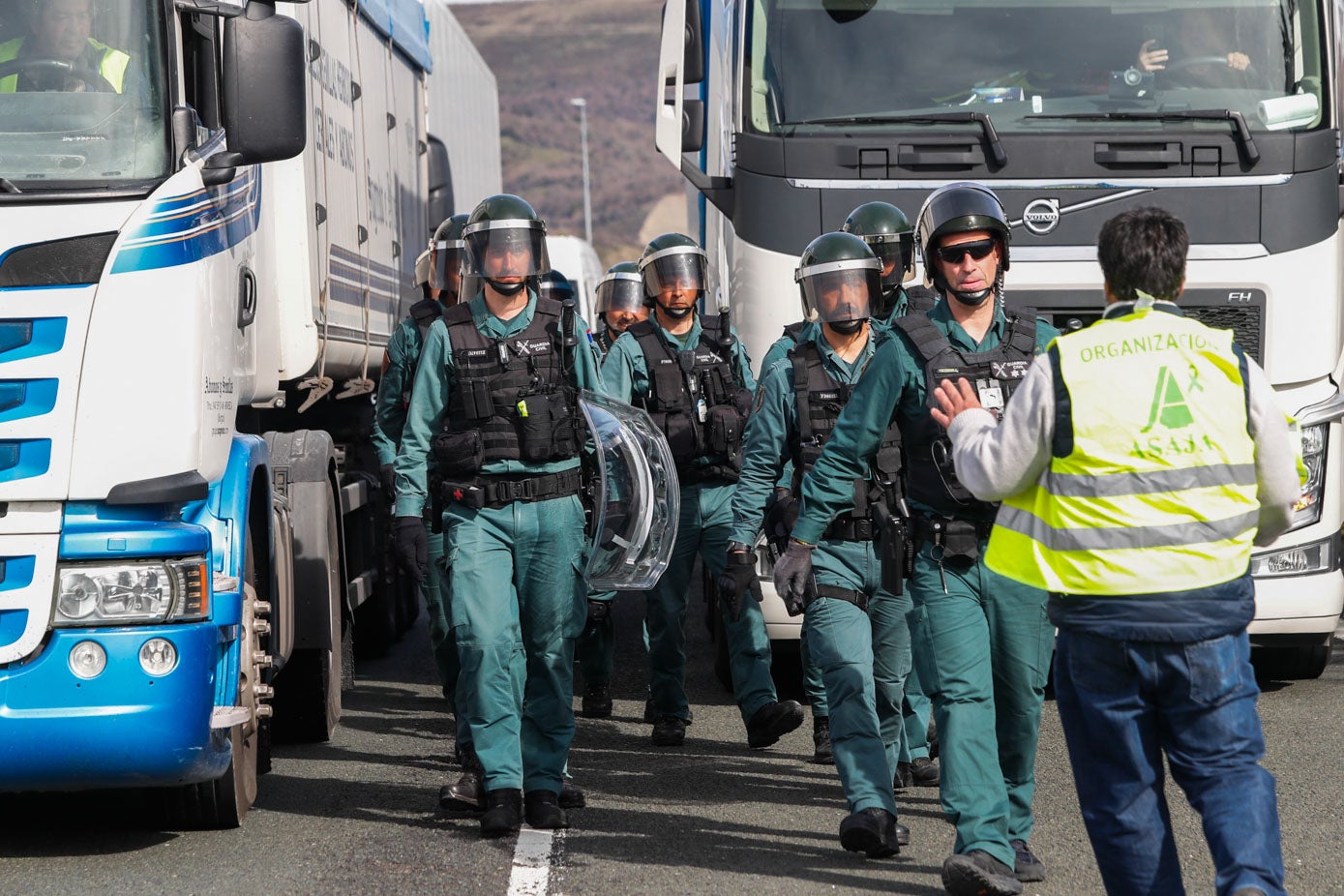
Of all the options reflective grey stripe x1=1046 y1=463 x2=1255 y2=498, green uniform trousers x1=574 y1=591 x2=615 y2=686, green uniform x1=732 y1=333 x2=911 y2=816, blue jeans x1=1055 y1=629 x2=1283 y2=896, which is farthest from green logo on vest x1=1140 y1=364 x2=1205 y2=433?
green uniform trousers x1=574 y1=591 x2=615 y2=686

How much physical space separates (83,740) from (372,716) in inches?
133

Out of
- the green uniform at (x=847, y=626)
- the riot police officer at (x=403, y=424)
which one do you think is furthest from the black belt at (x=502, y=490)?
the green uniform at (x=847, y=626)

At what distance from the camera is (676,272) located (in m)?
8.34

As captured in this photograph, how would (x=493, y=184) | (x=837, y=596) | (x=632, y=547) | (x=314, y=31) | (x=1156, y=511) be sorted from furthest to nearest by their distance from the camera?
1. (x=493, y=184)
2. (x=314, y=31)
3. (x=632, y=547)
4. (x=837, y=596)
5. (x=1156, y=511)

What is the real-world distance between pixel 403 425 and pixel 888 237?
2145 millimetres

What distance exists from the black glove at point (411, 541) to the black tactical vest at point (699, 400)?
1758 millimetres

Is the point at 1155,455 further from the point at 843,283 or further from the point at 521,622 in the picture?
the point at 521,622

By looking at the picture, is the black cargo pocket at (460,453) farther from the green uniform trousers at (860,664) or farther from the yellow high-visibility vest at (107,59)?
the yellow high-visibility vest at (107,59)

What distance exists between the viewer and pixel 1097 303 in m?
8.13

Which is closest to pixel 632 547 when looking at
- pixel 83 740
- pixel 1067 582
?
pixel 83 740

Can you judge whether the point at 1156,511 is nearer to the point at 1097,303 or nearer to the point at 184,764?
the point at 184,764

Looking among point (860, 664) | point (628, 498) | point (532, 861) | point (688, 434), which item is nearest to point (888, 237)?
point (688, 434)

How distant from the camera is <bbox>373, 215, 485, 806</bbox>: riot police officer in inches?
264

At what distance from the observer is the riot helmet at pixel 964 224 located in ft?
18.0
